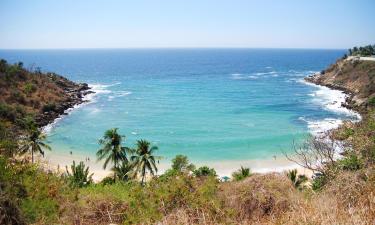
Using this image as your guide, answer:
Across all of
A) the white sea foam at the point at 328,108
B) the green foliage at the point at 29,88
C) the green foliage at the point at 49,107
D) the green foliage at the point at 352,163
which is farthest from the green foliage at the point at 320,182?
the green foliage at the point at 29,88

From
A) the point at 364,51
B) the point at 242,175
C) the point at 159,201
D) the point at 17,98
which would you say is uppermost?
the point at 364,51

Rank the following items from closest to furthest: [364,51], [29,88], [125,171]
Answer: [125,171]
[29,88]
[364,51]

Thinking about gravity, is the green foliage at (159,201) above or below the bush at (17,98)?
above

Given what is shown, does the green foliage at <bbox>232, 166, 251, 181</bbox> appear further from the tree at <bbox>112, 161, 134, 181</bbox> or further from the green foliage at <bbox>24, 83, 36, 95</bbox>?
the green foliage at <bbox>24, 83, 36, 95</bbox>

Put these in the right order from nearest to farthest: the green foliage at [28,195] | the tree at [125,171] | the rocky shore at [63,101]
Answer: the green foliage at [28,195], the tree at [125,171], the rocky shore at [63,101]

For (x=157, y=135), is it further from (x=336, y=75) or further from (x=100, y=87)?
(x=336, y=75)

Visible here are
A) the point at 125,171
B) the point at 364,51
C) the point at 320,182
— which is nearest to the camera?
the point at 320,182

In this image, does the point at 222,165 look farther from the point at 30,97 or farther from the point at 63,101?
the point at 63,101

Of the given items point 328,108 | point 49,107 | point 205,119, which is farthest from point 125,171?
point 328,108

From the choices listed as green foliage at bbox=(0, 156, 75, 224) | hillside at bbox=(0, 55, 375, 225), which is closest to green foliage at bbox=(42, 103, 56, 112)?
hillside at bbox=(0, 55, 375, 225)

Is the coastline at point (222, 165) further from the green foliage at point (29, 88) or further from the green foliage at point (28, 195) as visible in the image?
the green foliage at point (28, 195)

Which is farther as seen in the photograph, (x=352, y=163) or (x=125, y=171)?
(x=125, y=171)

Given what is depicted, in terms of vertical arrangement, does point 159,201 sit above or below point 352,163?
below

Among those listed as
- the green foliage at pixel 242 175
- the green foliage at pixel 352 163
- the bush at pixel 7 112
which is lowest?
the green foliage at pixel 242 175
